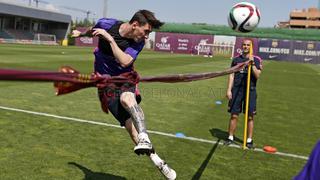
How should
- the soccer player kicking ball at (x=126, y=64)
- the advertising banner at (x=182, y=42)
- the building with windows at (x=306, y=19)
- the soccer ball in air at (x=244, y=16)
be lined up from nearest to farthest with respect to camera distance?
the soccer player kicking ball at (x=126, y=64) < the soccer ball in air at (x=244, y=16) < the advertising banner at (x=182, y=42) < the building with windows at (x=306, y=19)

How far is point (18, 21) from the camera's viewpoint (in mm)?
68562

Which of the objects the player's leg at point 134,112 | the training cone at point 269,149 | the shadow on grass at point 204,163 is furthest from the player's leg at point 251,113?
the player's leg at point 134,112

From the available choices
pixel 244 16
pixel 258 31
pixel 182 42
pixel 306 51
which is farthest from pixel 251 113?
pixel 258 31

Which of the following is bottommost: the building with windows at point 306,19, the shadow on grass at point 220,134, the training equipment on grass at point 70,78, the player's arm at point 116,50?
the shadow on grass at point 220,134

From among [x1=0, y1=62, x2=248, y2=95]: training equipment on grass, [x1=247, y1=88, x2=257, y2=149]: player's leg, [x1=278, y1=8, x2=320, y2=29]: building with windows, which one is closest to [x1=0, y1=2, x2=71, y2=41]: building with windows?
[x1=247, y1=88, x2=257, y2=149]: player's leg

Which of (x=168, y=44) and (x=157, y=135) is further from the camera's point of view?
(x=168, y=44)

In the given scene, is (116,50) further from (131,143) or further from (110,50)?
(131,143)

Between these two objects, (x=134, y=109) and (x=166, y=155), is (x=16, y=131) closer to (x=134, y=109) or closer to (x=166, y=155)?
(x=166, y=155)

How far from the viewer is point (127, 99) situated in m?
4.48

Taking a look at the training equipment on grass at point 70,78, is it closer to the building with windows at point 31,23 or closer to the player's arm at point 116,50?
the player's arm at point 116,50

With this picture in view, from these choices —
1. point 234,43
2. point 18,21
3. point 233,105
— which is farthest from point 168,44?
point 233,105

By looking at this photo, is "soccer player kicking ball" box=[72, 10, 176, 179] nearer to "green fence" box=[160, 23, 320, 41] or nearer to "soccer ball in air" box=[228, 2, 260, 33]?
"soccer ball in air" box=[228, 2, 260, 33]

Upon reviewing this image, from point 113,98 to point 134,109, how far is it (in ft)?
1.68

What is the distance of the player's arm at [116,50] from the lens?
4082mm
